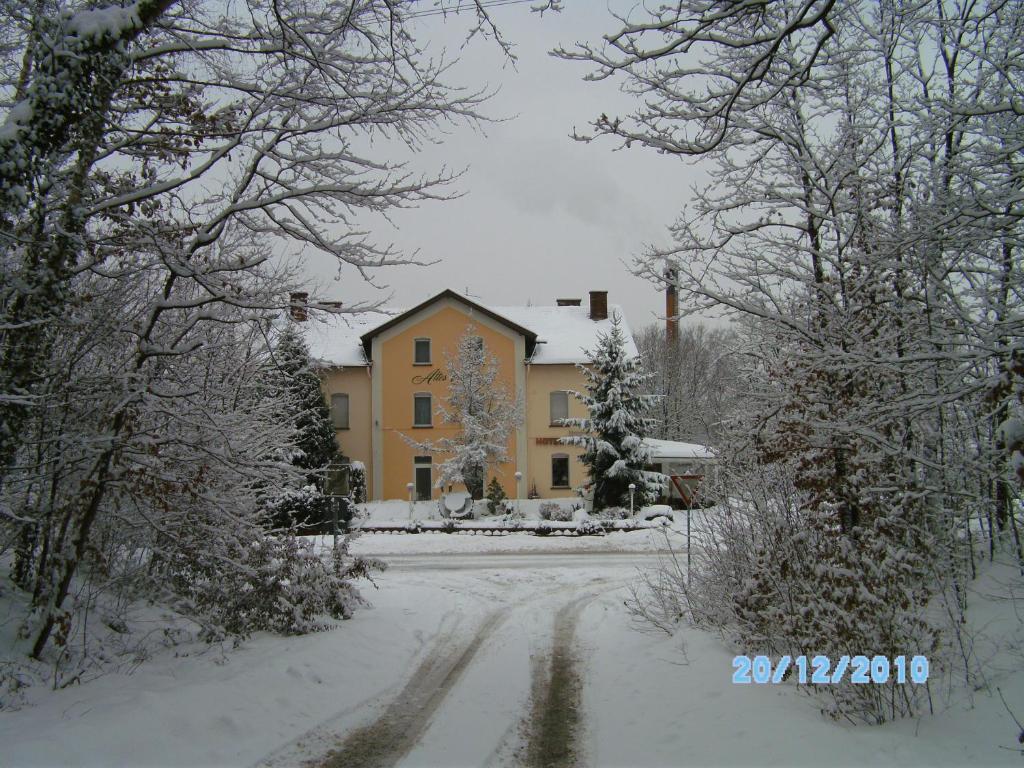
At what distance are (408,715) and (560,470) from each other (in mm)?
28353

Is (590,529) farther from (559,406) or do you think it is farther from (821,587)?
(821,587)

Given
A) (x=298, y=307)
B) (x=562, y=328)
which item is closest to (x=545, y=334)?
(x=562, y=328)

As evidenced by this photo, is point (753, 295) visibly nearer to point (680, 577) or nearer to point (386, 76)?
point (680, 577)

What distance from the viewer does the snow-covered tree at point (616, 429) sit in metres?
28.1

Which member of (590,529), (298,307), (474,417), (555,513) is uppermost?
(474,417)

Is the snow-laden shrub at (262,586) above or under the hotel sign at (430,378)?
under

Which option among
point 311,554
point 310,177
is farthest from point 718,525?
point 310,177

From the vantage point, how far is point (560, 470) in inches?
1361

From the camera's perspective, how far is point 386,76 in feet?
24.3

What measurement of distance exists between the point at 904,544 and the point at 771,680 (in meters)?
1.71

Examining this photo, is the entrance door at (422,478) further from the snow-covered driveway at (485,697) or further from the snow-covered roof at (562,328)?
the snow-covered driveway at (485,697)

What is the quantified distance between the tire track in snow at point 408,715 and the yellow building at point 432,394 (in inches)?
981
